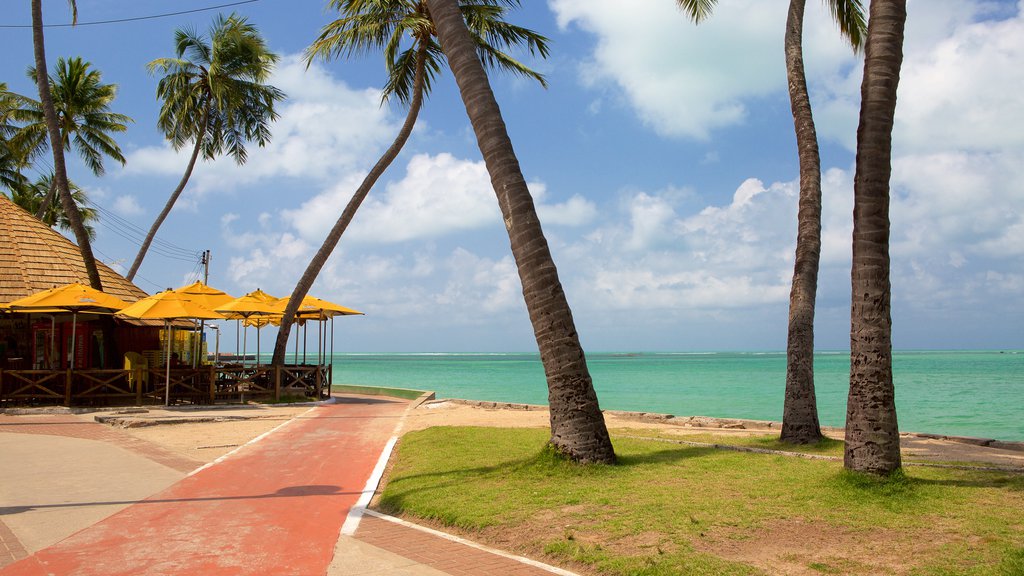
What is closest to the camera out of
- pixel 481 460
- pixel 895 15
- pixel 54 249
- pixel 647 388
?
pixel 895 15

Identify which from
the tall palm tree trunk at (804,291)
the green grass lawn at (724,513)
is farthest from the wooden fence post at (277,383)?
the tall palm tree trunk at (804,291)

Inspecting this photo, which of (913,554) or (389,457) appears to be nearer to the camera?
(913,554)

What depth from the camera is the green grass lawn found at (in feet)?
16.9

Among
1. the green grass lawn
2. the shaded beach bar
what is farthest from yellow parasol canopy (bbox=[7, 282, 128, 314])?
the green grass lawn

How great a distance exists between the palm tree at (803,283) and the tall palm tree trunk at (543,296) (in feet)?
12.8

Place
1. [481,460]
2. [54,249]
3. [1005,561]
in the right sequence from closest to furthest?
[1005,561] → [481,460] → [54,249]

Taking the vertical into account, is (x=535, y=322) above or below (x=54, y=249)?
below

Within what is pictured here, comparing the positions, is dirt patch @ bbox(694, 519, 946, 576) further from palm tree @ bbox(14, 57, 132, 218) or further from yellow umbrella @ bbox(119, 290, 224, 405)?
palm tree @ bbox(14, 57, 132, 218)

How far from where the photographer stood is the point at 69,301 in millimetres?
17609

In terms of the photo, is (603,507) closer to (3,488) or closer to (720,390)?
(3,488)

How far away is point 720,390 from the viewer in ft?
145

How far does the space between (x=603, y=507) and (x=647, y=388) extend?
1640 inches

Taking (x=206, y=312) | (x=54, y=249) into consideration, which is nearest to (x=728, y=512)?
(x=206, y=312)

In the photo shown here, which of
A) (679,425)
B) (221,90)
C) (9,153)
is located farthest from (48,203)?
(679,425)
